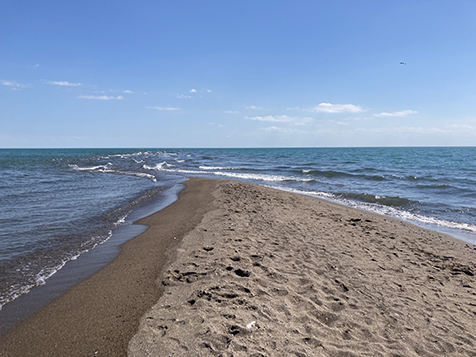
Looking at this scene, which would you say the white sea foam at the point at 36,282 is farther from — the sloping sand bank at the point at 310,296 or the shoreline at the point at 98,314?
the sloping sand bank at the point at 310,296

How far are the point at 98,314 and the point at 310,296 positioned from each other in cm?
333

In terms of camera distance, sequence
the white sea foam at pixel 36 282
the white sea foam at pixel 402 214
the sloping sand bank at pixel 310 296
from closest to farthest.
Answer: the sloping sand bank at pixel 310 296, the white sea foam at pixel 36 282, the white sea foam at pixel 402 214

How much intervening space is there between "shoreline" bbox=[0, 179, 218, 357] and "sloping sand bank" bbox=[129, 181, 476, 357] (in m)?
0.30

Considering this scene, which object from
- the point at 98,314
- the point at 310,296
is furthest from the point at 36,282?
the point at 310,296

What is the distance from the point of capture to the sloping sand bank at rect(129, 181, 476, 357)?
3.29 metres

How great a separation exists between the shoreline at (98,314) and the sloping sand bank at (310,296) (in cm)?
30

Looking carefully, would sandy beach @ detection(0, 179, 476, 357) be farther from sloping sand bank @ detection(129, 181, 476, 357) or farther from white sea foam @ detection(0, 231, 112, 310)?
white sea foam @ detection(0, 231, 112, 310)

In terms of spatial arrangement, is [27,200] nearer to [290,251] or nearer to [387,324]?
[290,251]

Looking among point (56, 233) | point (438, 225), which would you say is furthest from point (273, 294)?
point (438, 225)

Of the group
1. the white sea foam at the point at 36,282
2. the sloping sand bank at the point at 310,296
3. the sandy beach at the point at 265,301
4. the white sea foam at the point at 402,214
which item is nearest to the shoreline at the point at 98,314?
the sandy beach at the point at 265,301

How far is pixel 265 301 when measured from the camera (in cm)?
404

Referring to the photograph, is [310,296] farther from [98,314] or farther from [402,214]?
[402,214]

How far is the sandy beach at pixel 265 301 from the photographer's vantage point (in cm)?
329

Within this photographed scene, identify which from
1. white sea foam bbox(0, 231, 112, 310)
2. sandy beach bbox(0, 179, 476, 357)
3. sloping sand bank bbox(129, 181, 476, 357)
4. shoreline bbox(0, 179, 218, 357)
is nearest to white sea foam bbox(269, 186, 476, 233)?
sloping sand bank bbox(129, 181, 476, 357)
